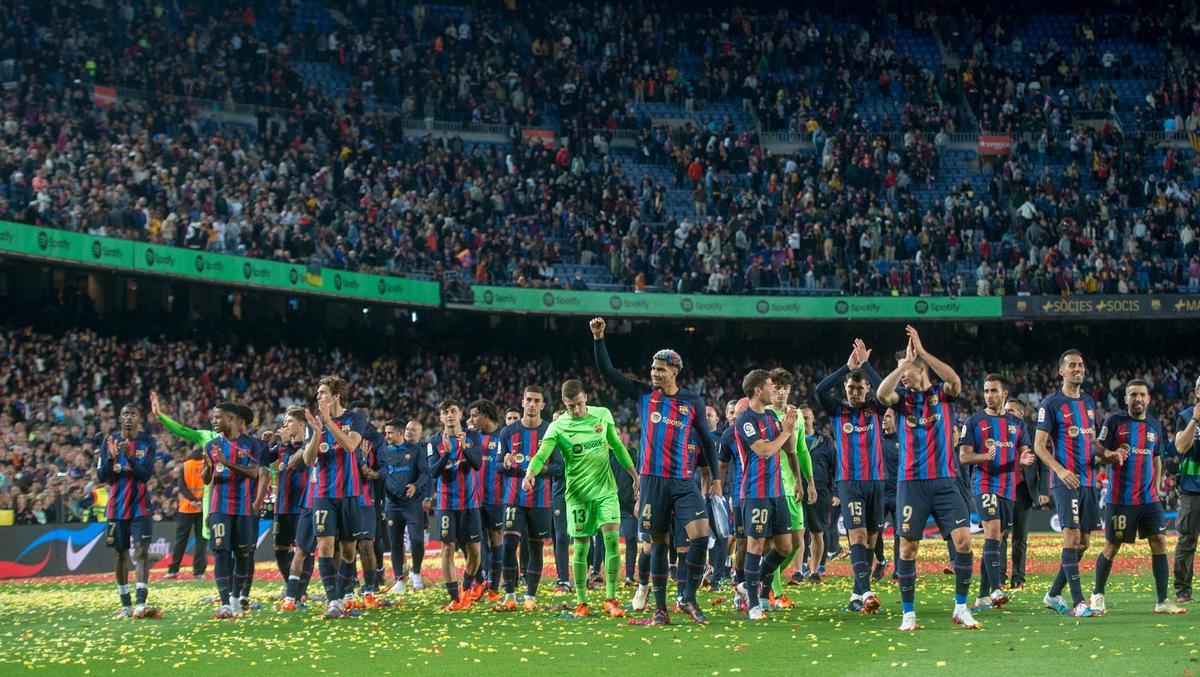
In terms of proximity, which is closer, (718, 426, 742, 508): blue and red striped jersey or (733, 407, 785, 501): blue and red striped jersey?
(733, 407, 785, 501): blue and red striped jersey

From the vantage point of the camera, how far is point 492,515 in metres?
15.8

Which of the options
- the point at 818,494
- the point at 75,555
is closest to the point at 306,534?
the point at 818,494

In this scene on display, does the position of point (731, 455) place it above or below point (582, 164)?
below

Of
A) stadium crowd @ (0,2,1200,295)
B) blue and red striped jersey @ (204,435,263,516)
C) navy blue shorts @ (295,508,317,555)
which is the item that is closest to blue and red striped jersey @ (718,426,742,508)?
navy blue shorts @ (295,508,317,555)

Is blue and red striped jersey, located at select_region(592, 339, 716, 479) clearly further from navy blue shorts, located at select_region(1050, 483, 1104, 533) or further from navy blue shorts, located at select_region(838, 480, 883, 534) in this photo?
navy blue shorts, located at select_region(1050, 483, 1104, 533)

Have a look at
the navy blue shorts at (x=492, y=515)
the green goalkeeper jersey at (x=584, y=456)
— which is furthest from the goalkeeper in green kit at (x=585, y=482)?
the navy blue shorts at (x=492, y=515)

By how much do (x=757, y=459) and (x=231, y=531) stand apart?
6.03 metres

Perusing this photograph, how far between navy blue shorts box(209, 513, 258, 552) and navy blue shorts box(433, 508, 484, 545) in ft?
6.99

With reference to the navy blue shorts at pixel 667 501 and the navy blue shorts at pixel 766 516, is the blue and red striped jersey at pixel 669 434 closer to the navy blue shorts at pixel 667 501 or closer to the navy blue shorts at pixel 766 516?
the navy blue shorts at pixel 667 501

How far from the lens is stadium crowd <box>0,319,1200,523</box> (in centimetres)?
2792

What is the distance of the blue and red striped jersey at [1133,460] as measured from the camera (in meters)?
13.1

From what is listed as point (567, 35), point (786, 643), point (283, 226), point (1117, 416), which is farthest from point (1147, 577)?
point (567, 35)

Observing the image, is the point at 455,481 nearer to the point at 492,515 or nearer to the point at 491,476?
the point at 491,476

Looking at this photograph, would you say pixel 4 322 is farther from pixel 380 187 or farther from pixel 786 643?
pixel 786 643
